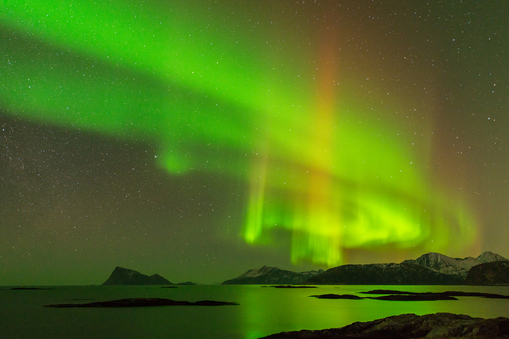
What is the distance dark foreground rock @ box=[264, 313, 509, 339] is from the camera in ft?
81.9

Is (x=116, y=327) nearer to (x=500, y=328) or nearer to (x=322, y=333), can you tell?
(x=322, y=333)

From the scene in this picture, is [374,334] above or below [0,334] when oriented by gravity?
above

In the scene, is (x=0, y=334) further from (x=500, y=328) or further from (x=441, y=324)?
(x=500, y=328)

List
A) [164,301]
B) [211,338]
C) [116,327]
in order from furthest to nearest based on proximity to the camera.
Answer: [164,301]
[116,327]
[211,338]

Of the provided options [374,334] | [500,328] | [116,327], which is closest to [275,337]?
[374,334]

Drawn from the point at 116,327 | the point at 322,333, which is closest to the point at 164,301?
the point at 116,327

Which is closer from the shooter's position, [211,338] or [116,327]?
[211,338]

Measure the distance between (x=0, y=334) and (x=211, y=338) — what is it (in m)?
21.9

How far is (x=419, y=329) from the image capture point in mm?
27828

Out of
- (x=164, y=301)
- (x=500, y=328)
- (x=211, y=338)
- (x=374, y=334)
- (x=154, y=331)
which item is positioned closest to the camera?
(x=500, y=328)

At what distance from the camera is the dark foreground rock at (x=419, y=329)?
24969mm

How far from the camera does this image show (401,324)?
29.0m

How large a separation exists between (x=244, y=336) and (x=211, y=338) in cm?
319

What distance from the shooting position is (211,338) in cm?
3681
